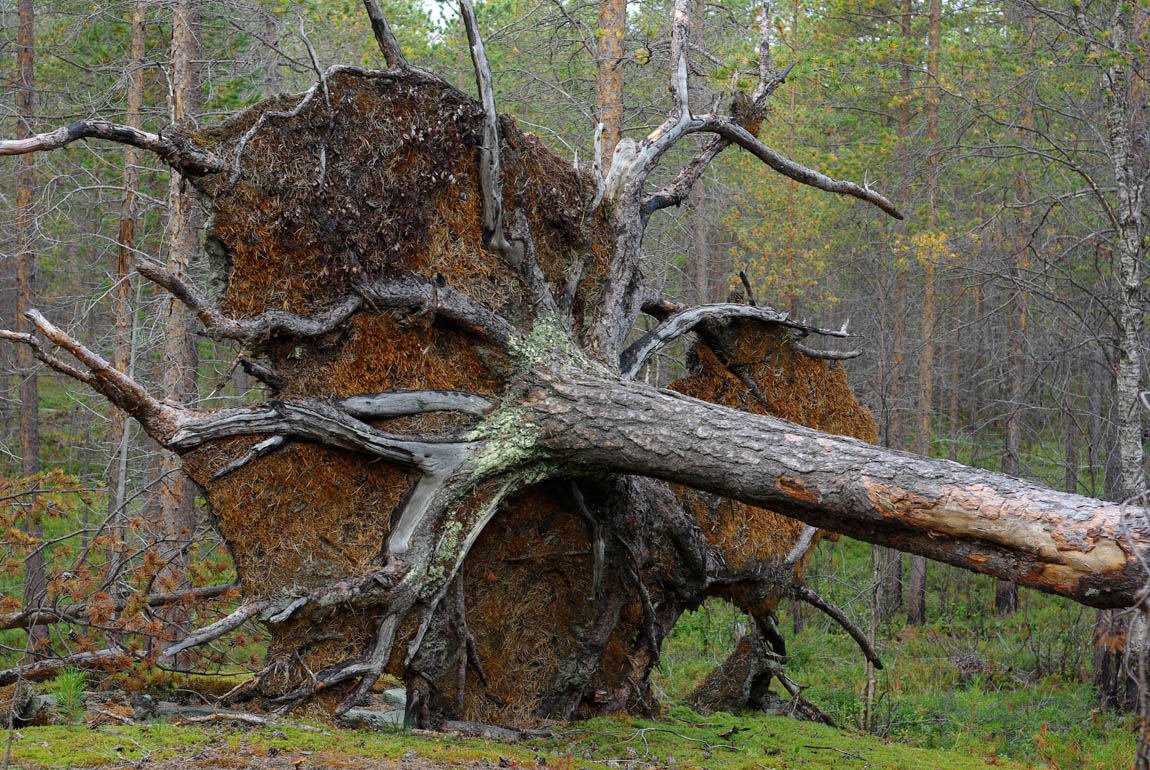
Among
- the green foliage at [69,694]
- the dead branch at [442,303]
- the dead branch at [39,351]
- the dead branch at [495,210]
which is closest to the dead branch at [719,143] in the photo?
the dead branch at [495,210]

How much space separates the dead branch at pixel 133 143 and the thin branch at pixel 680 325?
3.28m

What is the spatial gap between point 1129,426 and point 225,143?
8925 mm

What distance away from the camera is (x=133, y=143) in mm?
5395

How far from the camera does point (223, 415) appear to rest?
221 inches

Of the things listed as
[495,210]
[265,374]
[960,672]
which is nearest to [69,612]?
[265,374]

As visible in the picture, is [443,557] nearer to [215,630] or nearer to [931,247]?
[215,630]

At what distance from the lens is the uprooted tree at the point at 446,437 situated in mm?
5379

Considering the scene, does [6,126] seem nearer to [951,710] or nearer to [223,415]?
[223,415]

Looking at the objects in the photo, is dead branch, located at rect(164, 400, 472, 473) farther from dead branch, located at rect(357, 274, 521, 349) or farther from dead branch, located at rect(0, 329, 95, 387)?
dead branch, located at rect(357, 274, 521, 349)

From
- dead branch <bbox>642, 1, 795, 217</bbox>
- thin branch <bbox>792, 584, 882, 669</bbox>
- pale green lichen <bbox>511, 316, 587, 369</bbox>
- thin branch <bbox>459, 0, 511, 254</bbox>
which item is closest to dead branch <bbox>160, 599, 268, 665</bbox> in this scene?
pale green lichen <bbox>511, 316, 587, 369</bbox>

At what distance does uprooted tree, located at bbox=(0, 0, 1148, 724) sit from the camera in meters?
5.38

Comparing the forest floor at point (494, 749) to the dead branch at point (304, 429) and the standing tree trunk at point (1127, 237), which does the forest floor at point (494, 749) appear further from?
the standing tree trunk at point (1127, 237)

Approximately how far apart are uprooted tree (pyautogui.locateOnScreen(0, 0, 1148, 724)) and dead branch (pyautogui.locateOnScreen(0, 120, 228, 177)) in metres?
0.01

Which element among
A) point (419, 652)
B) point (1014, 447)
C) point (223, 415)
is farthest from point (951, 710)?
point (223, 415)
